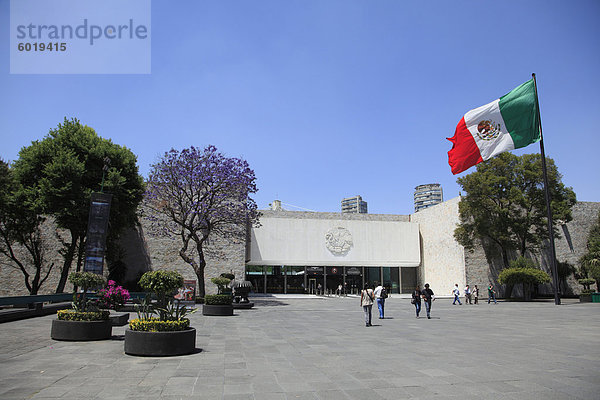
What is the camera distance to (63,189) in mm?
22812

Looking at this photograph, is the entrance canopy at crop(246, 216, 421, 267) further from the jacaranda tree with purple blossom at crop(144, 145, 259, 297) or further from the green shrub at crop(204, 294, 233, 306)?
the green shrub at crop(204, 294, 233, 306)

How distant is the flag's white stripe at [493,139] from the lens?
18609 millimetres

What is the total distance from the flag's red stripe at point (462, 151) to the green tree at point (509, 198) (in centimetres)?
1473

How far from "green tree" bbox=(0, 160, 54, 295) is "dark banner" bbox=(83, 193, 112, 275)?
879 cm

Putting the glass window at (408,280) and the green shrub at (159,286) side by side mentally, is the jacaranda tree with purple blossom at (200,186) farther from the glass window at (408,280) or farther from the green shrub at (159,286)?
the glass window at (408,280)

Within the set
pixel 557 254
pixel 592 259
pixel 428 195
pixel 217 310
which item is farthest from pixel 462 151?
pixel 428 195

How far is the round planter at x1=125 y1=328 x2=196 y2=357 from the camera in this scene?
765 centimetres

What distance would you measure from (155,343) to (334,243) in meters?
33.7

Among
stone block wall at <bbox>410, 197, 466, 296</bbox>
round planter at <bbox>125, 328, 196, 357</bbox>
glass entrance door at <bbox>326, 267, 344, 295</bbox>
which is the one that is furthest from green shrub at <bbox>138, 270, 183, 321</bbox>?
glass entrance door at <bbox>326, 267, 344, 295</bbox>

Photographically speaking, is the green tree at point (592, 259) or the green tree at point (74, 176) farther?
the green tree at point (592, 259)

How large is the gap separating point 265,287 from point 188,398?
1457 inches

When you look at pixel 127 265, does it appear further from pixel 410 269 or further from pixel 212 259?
pixel 410 269

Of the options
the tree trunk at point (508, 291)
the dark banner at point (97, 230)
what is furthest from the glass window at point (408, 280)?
the dark banner at point (97, 230)

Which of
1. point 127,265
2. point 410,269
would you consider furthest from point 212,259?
point 410,269
